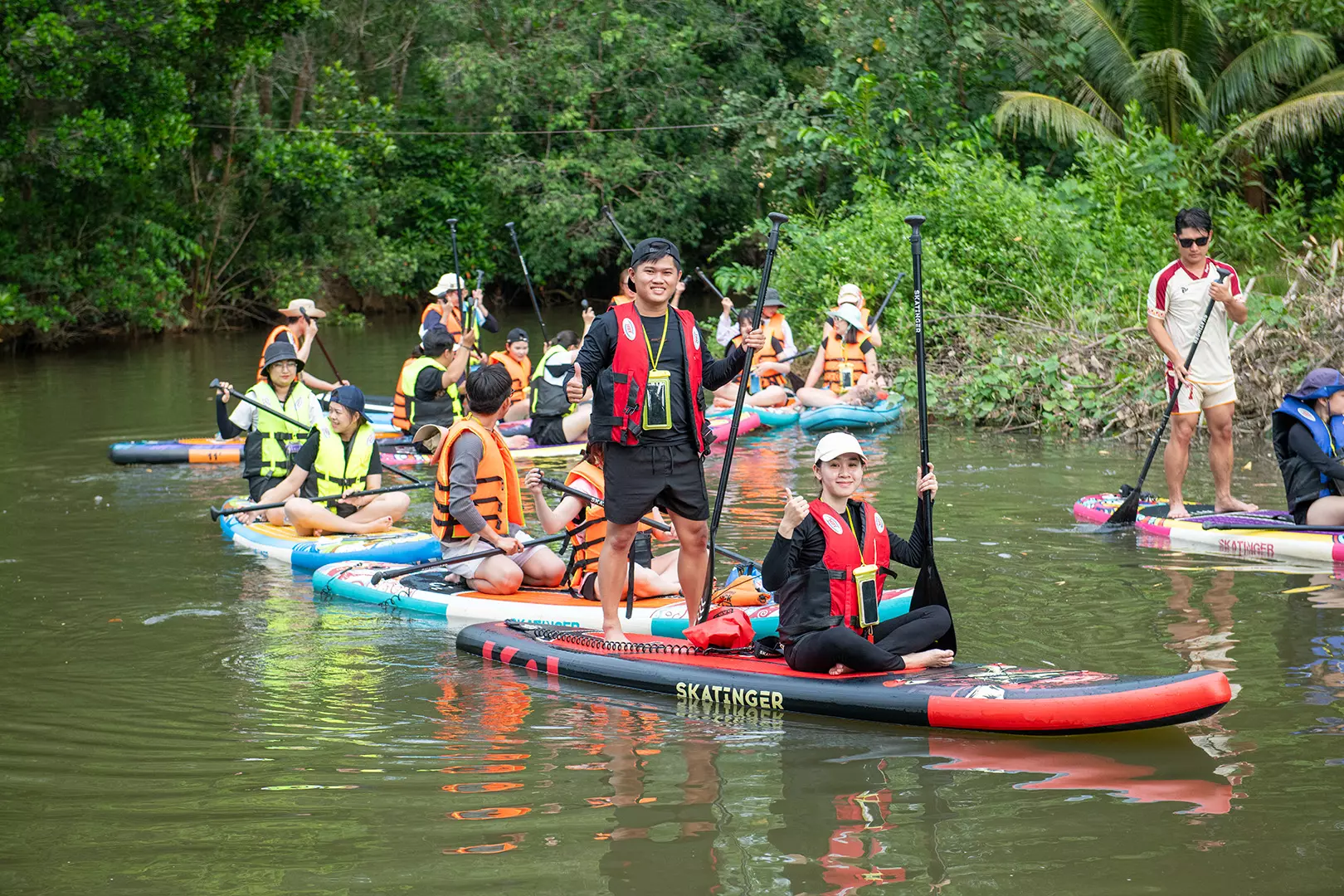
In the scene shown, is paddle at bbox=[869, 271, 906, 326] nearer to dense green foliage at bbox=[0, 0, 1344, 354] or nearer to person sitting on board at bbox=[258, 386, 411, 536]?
dense green foliage at bbox=[0, 0, 1344, 354]

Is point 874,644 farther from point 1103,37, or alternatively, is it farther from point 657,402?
point 1103,37

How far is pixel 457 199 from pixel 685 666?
92.9 feet

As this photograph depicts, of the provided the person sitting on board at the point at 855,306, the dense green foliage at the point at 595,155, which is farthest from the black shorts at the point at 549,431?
the dense green foliage at the point at 595,155

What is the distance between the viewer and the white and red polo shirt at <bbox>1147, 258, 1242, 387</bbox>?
27.4ft

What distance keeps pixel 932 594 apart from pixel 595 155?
1021 inches

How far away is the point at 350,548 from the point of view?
8430mm

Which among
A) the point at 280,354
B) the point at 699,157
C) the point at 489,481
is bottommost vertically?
the point at 489,481

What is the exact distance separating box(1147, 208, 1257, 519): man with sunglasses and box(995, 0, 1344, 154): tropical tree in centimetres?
901

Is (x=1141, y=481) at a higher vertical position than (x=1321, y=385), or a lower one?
lower

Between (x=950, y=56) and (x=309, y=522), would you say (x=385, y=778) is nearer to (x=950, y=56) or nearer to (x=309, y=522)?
(x=309, y=522)

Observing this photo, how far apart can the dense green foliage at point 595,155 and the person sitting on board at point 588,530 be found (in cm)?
742

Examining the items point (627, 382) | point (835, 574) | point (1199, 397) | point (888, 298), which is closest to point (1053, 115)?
point (888, 298)

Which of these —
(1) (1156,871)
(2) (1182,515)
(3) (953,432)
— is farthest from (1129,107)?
(1) (1156,871)

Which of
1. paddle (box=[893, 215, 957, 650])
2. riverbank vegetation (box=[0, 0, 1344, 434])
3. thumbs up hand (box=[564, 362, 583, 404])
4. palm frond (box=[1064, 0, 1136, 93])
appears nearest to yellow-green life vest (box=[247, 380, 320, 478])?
thumbs up hand (box=[564, 362, 583, 404])
